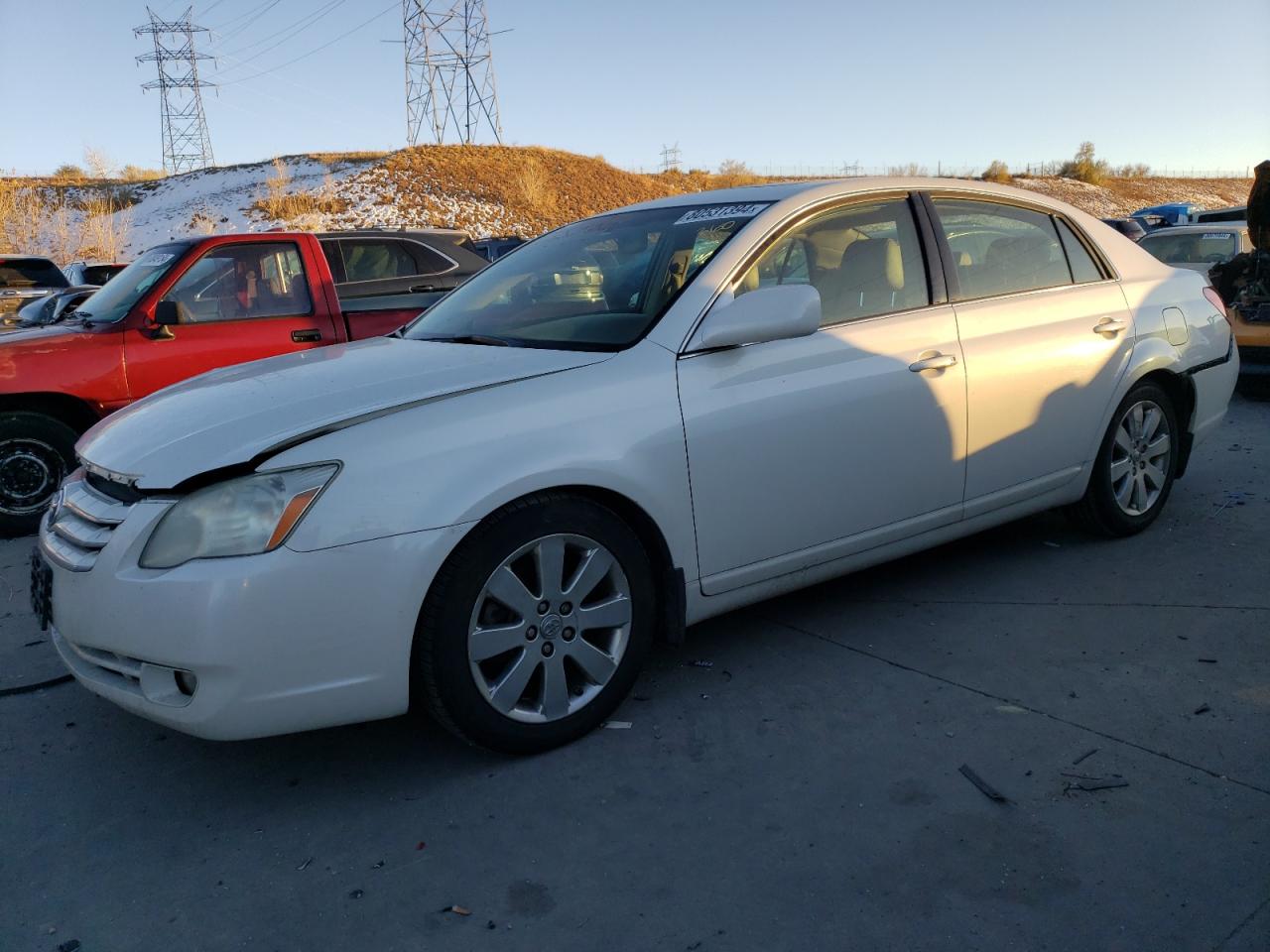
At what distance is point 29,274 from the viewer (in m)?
12.5

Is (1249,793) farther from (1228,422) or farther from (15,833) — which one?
(1228,422)

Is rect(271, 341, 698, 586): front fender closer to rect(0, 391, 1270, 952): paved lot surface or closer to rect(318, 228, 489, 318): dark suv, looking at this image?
rect(0, 391, 1270, 952): paved lot surface

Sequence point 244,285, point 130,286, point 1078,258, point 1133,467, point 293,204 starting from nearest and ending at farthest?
point 1078,258
point 1133,467
point 130,286
point 244,285
point 293,204

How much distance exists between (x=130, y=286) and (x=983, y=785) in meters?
5.80

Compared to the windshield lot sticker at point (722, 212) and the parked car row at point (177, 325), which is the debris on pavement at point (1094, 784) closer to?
the windshield lot sticker at point (722, 212)

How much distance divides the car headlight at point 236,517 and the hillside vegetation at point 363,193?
3318 cm

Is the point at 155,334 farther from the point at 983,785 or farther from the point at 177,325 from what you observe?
the point at 983,785

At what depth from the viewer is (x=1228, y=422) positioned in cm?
773

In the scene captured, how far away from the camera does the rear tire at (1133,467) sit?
4.63 m

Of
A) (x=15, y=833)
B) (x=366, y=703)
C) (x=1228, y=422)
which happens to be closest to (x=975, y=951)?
(x=366, y=703)

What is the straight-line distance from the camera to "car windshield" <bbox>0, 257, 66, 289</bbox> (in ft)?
40.2

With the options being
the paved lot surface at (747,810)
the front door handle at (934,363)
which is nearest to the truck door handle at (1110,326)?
the front door handle at (934,363)

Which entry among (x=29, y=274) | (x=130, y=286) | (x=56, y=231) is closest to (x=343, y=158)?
(x=56, y=231)

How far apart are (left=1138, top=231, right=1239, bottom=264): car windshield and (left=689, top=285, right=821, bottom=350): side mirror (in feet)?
30.2
